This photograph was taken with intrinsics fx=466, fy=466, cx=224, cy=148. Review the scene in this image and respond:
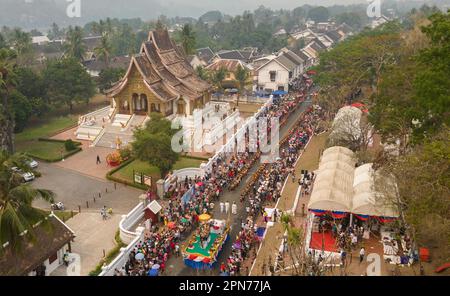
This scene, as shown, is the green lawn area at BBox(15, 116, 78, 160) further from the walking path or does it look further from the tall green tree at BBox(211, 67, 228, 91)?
the tall green tree at BBox(211, 67, 228, 91)

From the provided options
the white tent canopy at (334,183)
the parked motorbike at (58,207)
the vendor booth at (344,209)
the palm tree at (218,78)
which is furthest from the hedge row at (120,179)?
the palm tree at (218,78)

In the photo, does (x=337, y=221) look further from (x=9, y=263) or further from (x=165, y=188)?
(x=9, y=263)

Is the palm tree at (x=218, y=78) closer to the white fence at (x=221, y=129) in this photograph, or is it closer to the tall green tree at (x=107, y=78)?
the white fence at (x=221, y=129)

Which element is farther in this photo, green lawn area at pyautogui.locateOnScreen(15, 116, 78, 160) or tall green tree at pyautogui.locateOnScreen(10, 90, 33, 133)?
tall green tree at pyautogui.locateOnScreen(10, 90, 33, 133)

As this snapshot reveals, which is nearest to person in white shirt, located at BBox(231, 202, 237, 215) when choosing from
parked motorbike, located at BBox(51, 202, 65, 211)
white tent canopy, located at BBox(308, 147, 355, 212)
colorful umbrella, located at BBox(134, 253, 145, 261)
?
white tent canopy, located at BBox(308, 147, 355, 212)

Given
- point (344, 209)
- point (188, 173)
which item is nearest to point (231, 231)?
point (344, 209)

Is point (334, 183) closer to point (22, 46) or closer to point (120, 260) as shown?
point (120, 260)
